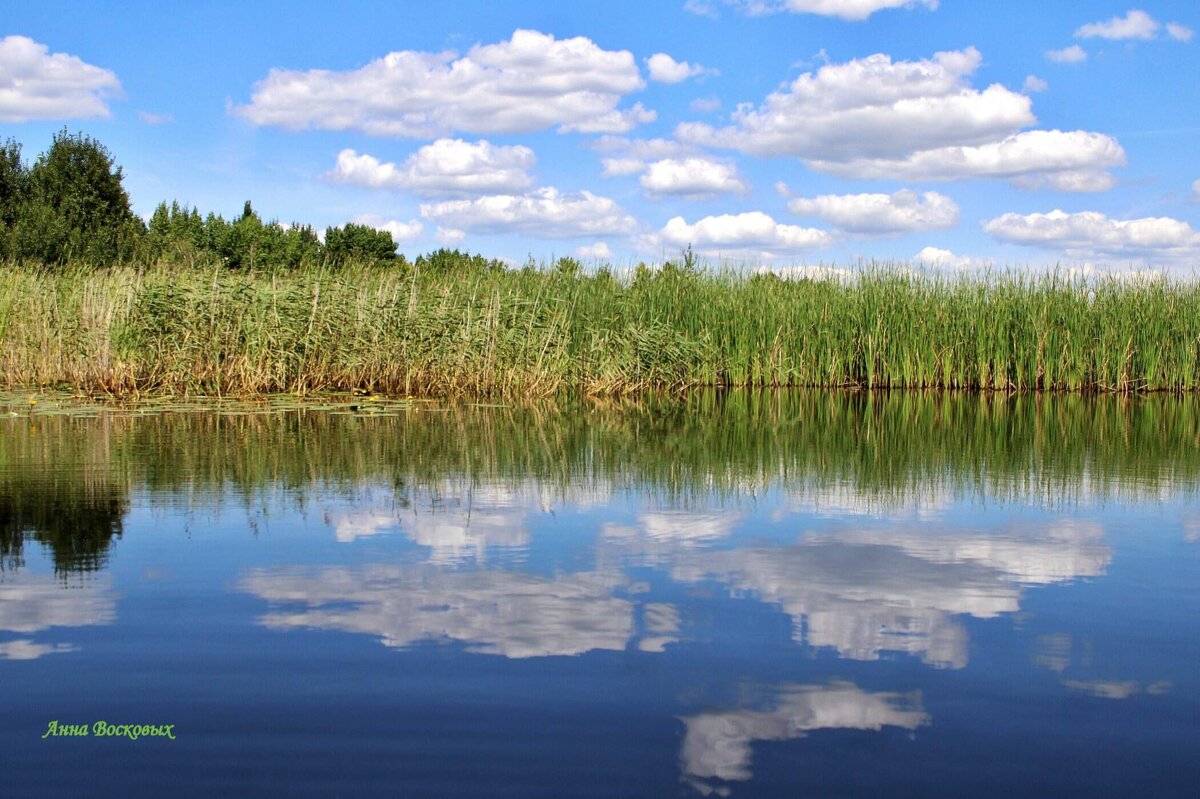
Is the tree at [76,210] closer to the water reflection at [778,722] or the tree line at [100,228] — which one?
the tree line at [100,228]

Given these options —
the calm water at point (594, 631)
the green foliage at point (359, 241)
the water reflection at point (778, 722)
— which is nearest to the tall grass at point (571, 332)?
the calm water at point (594, 631)

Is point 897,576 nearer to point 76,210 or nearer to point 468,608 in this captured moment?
point 468,608

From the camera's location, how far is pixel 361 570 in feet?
15.2

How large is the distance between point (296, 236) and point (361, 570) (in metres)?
38.4

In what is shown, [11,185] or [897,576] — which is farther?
[11,185]

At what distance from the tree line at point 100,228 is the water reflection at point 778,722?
102ft

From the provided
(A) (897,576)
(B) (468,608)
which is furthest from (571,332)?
(B) (468,608)

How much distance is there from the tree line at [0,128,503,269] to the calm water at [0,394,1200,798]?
2788cm

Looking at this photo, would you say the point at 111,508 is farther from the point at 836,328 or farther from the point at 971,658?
the point at 836,328

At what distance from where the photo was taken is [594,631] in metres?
3.79

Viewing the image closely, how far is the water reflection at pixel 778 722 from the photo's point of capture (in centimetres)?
275

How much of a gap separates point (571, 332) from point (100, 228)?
26.0 m

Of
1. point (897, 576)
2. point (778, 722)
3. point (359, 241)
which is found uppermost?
point (359, 241)

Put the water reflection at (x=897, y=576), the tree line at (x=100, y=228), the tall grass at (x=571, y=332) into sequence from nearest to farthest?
the water reflection at (x=897, y=576), the tall grass at (x=571, y=332), the tree line at (x=100, y=228)
